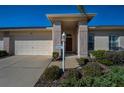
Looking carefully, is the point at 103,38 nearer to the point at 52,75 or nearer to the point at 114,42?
the point at 114,42

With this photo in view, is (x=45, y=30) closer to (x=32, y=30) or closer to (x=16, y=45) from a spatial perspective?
(x=32, y=30)

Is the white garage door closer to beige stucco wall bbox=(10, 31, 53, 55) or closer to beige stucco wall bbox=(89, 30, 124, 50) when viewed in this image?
beige stucco wall bbox=(10, 31, 53, 55)

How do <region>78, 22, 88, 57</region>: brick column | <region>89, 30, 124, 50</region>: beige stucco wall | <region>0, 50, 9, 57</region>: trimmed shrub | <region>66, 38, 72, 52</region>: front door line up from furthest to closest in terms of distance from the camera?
<region>66, 38, 72, 52</region>: front door → <region>89, 30, 124, 50</region>: beige stucco wall → <region>0, 50, 9, 57</region>: trimmed shrub → <region>78, 22, 88, 57</region>: brick column

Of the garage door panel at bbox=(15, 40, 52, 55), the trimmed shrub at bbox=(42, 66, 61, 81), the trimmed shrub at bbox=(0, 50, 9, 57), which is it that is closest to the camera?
the trimmed shrub at bbox=(42, 66, 61, 81)

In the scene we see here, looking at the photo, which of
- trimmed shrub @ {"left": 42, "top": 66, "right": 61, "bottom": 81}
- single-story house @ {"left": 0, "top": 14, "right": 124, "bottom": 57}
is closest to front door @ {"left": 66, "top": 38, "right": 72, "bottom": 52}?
single-story house @ {"left": 0, "top": 14, "right": 124, "bottom": 57}

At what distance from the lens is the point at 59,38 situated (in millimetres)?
15039

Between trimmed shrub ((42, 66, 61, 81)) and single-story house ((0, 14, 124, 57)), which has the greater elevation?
single-story house ((0, 14, 124, 57))

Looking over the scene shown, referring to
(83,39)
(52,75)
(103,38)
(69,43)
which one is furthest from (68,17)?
(52,75)

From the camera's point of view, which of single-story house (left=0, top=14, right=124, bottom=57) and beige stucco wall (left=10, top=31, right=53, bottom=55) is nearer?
single-story house (left=0, top=14, right=124, bottom=57)

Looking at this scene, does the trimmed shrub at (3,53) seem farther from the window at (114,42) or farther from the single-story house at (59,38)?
the window at (114,42)

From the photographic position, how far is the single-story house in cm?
1502

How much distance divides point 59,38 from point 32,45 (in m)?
5.73

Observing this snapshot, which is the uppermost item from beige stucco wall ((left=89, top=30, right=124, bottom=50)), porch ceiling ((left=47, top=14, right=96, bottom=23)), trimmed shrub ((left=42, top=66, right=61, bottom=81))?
porch ceiling ((left=47, top=14, right=96, bottom=23))
